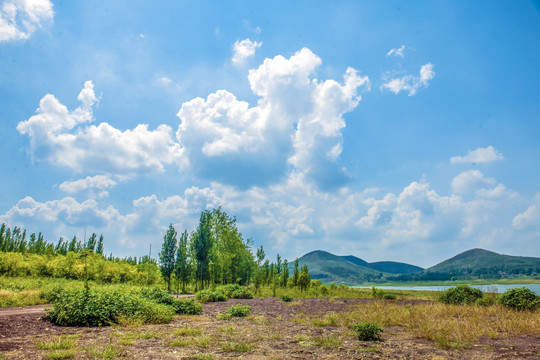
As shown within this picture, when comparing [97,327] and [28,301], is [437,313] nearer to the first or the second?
[97,327]

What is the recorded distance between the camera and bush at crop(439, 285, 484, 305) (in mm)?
19234

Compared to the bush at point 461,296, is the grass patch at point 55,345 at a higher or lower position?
higher

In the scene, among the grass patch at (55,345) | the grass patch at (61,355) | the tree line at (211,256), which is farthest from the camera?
the tree line at (211,256)

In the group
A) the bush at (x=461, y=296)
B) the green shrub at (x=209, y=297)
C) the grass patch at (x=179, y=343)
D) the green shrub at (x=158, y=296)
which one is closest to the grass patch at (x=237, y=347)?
the grass patch at (x=179, y=343)

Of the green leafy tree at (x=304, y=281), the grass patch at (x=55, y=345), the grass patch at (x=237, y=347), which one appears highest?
the grass patch at (x=55, y=345)

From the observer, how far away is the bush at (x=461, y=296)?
19234 mm

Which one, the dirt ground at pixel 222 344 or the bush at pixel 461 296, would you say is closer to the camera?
the dirt ground at pixel 222 344

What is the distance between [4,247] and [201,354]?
10745 centimetres

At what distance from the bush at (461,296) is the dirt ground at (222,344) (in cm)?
1012

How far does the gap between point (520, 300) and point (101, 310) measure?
65.7ft

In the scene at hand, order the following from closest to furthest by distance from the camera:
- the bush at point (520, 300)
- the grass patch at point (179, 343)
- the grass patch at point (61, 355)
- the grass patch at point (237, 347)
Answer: the grass patch at point (61, 355) < the grass patch at point (237, 347) < the grass patch at point (179, 343) < the bush at point (520, 300)

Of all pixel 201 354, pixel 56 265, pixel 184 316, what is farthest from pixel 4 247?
pixel 201 354

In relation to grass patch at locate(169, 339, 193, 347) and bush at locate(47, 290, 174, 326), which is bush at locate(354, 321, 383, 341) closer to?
grass patch at locate(169, 339, 193, 347)

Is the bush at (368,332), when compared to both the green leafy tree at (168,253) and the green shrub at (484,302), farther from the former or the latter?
the green leafy tree at (168,253)
